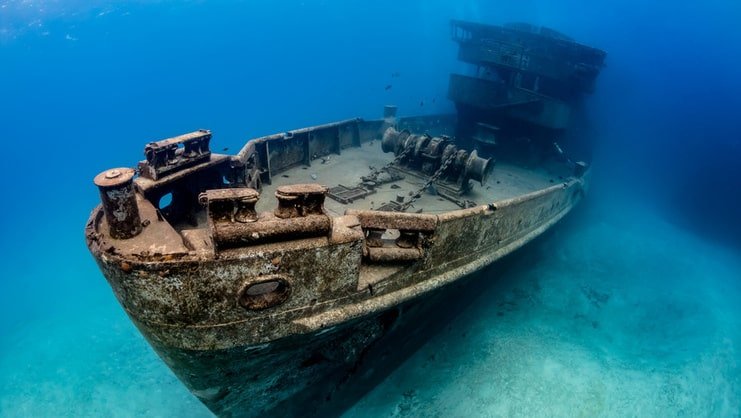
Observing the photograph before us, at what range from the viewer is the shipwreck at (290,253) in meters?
2.96

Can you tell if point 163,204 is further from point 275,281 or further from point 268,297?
point 275,281

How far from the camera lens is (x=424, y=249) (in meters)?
4.50

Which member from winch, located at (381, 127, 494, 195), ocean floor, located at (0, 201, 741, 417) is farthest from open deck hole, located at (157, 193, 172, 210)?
winch, located at (381, 127, 494, 195)

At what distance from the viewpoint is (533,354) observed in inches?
309

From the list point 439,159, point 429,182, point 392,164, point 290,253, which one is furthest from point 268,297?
point 392,164

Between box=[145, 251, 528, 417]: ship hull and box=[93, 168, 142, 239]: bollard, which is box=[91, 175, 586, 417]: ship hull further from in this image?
box=[93, 168, 142, 239]: bollard

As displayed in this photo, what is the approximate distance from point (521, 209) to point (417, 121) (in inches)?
342

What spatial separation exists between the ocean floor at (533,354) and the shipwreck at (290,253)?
6.04 feet

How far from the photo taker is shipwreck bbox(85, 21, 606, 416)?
2963 mm

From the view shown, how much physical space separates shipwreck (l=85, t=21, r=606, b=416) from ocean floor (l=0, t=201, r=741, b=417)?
6.04 feet

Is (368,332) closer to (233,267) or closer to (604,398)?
(233,267)

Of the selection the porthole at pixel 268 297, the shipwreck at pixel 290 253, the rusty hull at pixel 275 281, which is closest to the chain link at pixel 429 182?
the shipwreck at pixel 290 253

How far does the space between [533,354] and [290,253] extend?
6784 millimetres

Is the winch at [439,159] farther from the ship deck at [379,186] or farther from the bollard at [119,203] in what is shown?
the bollard at [119,203]
